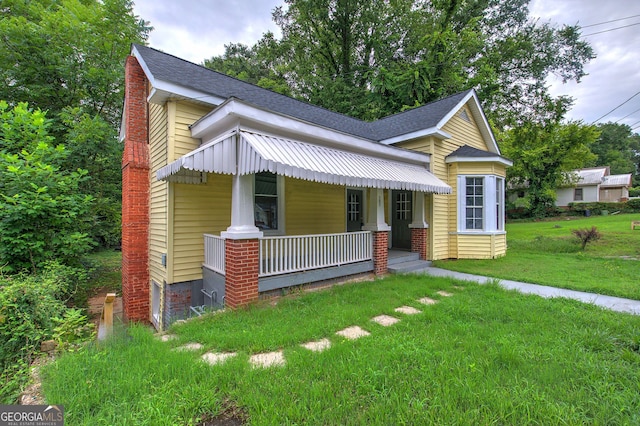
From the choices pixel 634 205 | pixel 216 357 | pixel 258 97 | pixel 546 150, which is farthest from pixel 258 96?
pixel 634 205

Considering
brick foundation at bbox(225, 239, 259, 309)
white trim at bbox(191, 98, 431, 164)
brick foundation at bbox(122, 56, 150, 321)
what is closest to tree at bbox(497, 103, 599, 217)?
white trim at bbox(191, 98, 431, 164)

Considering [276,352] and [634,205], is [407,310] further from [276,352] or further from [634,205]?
[634,205]

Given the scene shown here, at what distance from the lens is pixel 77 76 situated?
11.5m

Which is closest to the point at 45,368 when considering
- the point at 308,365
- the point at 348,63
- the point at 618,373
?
the point at 308,365

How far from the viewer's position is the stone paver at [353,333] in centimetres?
374

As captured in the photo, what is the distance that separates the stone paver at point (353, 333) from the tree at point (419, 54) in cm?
1751

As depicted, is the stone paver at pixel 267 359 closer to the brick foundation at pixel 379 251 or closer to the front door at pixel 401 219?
the brick foundation at pixel 379 251

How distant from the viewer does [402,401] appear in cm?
230

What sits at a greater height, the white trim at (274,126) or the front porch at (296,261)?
the white trim at (274,126)

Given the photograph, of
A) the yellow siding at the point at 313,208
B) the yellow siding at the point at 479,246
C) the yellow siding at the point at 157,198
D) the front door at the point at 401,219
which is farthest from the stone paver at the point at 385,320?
the yellow siding at the point at 479,246

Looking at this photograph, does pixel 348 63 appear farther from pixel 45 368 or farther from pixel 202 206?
pixel 45 368

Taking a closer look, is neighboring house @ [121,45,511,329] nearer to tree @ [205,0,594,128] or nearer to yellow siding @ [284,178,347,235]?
yellow siding @ [284,178,347,235]

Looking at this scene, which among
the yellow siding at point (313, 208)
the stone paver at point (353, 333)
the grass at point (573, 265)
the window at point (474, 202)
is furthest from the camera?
the window at point (474, 202)

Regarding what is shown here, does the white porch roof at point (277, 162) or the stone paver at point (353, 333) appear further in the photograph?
the white porch roof at point (277, 162)
